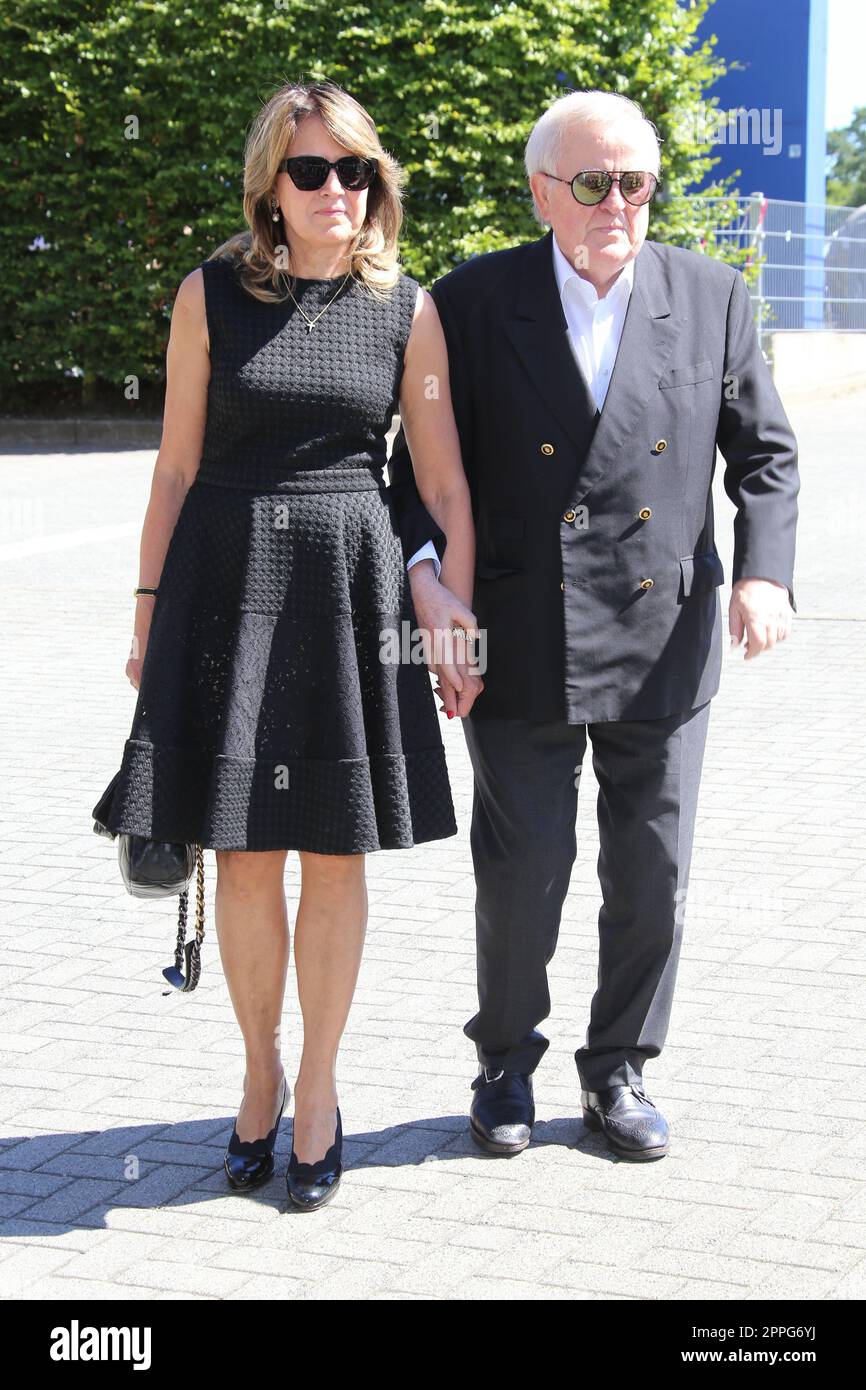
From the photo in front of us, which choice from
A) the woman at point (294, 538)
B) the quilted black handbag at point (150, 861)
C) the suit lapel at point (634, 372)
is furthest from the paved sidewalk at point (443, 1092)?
the suit lapel at point (634, 372)

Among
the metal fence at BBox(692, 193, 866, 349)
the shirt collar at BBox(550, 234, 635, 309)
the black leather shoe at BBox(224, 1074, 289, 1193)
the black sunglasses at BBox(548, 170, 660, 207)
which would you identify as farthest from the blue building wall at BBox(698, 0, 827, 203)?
the black leather shoe at BBox(224, 1074, 289, 1193)

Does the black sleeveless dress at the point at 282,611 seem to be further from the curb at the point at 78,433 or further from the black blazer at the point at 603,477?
the curb at the point at 78,433

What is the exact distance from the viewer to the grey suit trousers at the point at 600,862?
3.45m

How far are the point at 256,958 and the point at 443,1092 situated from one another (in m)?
0.68

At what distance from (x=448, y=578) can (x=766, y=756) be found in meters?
3.57

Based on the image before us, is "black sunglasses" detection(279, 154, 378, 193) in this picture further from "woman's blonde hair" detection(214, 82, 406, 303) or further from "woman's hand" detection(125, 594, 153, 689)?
"woman's hand" detection(125, 594, 153, 689)

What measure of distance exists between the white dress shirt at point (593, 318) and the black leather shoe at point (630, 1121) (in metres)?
1.34

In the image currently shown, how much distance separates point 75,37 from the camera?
17.5 m

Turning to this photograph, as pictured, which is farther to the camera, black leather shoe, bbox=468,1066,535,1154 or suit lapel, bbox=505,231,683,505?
black leather shoe, bbox=468,1066,535,1154

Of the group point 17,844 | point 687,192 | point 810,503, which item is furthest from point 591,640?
point 687,192

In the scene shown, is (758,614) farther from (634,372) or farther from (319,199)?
(319,199)

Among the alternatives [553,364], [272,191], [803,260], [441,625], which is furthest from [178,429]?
[803,260]

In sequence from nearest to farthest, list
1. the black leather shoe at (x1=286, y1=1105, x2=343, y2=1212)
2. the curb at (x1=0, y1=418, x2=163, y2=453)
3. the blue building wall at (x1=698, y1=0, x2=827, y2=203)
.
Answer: the black leather shoe at (x1=286, y1=1105, x2=343, y2=1212) < the curb at (x1=0, y1=418, x2=163, y2=453) < the blue building wall at (x1=698, y1=0, x2=827, y2=203)

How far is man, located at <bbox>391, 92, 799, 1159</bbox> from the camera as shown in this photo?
3.35 metres
